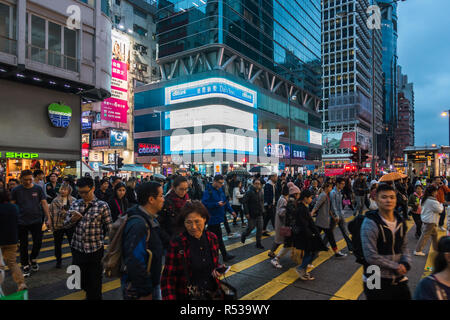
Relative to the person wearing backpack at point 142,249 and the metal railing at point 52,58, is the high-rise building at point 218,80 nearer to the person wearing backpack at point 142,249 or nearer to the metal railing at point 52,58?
the metal railing at point 52,58

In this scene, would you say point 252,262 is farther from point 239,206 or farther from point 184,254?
point 239,206

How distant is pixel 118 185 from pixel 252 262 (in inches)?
144

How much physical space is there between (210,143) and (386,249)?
40.4 metres

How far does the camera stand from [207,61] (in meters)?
45.8

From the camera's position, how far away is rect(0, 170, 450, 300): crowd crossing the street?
264cm

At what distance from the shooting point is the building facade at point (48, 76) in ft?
51.2

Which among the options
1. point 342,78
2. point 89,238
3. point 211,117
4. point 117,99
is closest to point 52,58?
point 117,99

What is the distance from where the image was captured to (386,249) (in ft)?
9.40

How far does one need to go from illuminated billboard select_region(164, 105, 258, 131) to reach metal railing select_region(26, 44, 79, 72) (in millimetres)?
25689

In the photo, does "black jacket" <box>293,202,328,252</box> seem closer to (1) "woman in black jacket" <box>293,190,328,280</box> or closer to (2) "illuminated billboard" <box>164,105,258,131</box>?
(1) "woman in black jacket" <box>293,190,328,280</box>

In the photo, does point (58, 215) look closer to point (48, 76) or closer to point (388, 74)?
point (48, 76)

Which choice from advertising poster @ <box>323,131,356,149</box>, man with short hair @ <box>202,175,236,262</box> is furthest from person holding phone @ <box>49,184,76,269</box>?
advertising poster @ <box>323,131,356,149</box>
